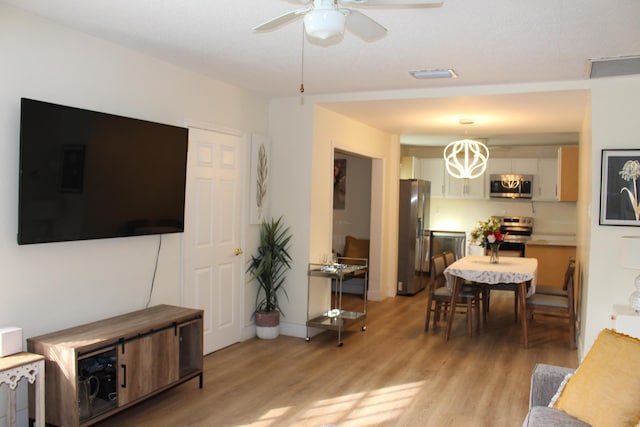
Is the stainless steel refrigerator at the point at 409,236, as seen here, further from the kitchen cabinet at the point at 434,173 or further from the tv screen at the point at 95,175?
the tv screen at the point at 95,175

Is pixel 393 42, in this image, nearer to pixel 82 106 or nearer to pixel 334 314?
pixel 82 106

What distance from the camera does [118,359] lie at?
11.0 feet

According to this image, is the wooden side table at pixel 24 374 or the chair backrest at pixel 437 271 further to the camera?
the chair backrest at pixel 437 271

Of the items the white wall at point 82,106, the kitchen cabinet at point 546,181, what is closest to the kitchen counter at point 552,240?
the kitchen cabinet at point 546,181

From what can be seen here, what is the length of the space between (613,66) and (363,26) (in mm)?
2526

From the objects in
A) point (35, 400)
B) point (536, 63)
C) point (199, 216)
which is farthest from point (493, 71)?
point (35, 400)

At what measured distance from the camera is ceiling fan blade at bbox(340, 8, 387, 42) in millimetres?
2465

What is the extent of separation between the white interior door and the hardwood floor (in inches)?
12.8

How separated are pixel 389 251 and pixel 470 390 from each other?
3.89 meters

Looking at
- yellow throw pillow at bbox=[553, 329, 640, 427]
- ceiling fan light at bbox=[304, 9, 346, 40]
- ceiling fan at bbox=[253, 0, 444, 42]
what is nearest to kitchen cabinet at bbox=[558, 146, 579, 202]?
yellow throw pillow at bbox=[553, 329, 640, 427]

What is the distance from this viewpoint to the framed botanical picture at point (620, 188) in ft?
14.5

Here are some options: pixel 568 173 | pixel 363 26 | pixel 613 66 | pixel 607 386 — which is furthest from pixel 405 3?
pixel 568 173

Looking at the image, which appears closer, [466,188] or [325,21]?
[325,21]

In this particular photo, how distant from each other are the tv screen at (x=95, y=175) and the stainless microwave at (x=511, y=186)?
6.55m
